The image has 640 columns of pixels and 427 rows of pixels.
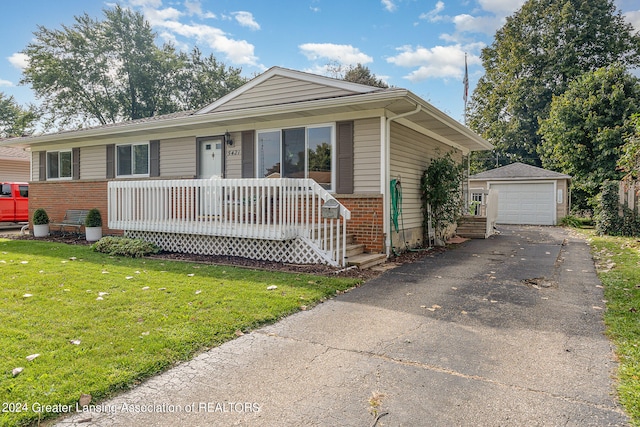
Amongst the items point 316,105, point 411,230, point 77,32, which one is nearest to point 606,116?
point 411,230

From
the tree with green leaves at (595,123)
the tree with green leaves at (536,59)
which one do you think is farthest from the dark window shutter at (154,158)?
the tree with green leaves at (536,59)

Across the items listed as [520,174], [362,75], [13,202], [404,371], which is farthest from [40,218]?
[362,75]

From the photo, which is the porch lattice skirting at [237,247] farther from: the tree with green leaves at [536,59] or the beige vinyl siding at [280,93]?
the tree with green leaves at [536,59]

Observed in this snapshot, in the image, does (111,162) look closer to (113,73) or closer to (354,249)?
(354,249)

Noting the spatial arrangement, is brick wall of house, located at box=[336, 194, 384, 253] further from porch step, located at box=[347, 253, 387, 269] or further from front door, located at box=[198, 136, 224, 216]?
front door, located at box=[198, 136, 224, 216]

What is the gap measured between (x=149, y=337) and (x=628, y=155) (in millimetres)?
10526

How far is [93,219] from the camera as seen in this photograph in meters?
10.6

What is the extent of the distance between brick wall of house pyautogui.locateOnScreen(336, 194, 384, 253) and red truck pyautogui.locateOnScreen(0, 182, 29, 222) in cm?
1396

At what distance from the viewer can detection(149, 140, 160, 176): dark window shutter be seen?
440 inches

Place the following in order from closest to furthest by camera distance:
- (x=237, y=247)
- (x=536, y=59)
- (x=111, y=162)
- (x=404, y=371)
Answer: (x=404, y=371) → (x=237, y=247) → (x=111, y=162) → (x=536, y=59)

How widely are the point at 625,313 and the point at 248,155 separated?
7809 mm

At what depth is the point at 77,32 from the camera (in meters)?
27.0

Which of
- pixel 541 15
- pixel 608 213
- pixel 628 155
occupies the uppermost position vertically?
pixel 541 15

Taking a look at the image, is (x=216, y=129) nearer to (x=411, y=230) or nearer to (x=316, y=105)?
(x=316, y=105)
